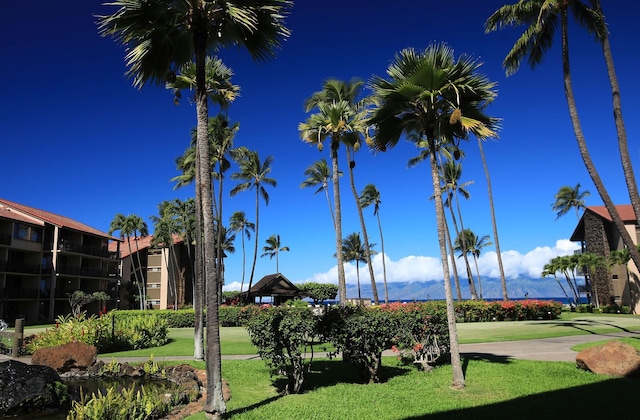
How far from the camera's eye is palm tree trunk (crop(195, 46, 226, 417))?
297 inches

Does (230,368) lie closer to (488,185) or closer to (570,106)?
(570,106)

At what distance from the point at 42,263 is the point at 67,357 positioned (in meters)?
35.1

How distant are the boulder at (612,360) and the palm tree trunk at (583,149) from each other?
14.8 feet

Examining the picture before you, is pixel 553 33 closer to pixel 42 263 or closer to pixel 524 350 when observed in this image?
pixel 524 350

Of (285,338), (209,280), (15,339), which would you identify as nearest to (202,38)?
Answer: (209,280)

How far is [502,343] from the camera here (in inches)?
669

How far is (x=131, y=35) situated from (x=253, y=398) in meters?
7.95

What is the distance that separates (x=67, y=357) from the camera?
13.5 metres

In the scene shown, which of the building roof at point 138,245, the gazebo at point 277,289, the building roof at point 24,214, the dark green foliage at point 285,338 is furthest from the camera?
the building roof at point 138,245

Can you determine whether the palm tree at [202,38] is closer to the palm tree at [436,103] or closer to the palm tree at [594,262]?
the palm tree at [436,103]

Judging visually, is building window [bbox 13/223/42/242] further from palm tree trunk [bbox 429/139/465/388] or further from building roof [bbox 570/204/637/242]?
building roof [bbox 570/204/637/242]

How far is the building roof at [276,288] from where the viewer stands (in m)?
42.2

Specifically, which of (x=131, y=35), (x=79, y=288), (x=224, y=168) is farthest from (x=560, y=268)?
(x=79, y=288)

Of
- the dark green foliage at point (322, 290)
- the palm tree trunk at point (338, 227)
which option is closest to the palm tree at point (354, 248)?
the dark green foliage at point (322, 290)
